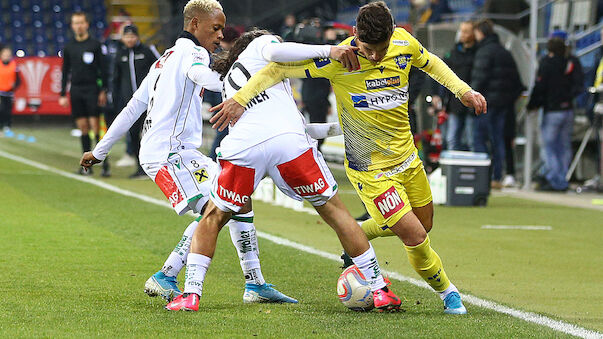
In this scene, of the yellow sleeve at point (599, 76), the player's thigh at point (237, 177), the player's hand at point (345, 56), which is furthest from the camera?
the yellow sleeve at point (599, 76)

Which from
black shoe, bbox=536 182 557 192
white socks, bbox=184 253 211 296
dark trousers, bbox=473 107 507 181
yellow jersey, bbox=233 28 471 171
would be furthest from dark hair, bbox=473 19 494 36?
white socks, bbox=184 253 211 296

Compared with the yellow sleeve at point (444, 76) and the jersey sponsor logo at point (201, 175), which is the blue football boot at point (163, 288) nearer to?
the jersey sponsor logo at point (201, 175)

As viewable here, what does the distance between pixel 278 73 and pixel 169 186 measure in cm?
107

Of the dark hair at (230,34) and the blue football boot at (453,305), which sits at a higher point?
the dark hair at (230,34)

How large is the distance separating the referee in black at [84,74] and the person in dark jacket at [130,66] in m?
0.26

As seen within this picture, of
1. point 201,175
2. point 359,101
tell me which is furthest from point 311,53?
point 201,175

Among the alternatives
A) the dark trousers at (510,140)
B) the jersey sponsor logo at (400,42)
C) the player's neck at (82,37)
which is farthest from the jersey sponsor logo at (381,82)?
the player's neck at (82,37)

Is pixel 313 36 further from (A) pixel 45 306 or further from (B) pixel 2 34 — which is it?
(B) pixel 2 34

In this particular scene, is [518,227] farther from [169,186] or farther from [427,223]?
[169,186]

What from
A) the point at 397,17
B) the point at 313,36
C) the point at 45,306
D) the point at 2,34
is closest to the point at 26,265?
the point at 45,306

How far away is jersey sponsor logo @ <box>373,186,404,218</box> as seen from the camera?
642 centimetres

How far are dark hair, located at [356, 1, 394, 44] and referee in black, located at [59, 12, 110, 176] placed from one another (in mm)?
11390

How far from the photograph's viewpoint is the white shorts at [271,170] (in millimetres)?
6223

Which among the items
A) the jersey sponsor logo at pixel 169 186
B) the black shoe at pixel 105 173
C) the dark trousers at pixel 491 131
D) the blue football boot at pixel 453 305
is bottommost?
the black shoe at pixel 105 173
